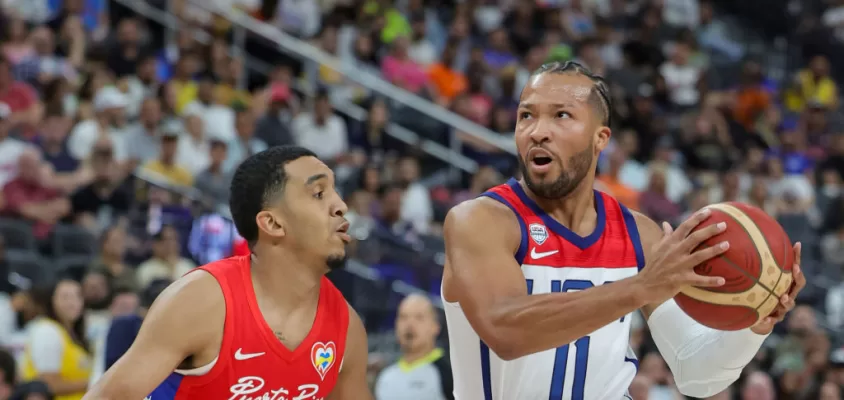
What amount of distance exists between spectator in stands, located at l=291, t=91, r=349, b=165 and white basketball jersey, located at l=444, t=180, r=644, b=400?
22.4 ft

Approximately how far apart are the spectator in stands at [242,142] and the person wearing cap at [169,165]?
1.70 ft

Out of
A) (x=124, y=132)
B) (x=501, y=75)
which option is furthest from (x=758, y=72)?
(x=124, y=132)

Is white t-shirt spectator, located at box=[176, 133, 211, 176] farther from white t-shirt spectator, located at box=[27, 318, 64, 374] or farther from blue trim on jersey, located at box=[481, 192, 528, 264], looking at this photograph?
blue trim on jersey, located at box=[481, 192, 528, 264]

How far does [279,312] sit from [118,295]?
364 centimetres

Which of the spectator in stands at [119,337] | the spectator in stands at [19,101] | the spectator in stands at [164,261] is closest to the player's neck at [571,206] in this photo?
the spectator in stands at [119,337]

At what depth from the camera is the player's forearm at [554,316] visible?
329cm

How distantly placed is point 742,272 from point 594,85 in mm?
914

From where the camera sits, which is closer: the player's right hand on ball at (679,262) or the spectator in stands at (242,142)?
the player's right hand on ball at (679,262)

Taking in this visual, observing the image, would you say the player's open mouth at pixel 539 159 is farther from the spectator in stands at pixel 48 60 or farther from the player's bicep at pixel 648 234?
the spectator in stands at pixel 48 60

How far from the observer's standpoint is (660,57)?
14.9m

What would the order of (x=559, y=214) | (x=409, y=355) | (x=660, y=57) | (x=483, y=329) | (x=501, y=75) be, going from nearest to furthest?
(x=483, y=329) → (x=559, y=214) → (x=409, y=355) → (x=501, y=75) → (x=660, y=57)

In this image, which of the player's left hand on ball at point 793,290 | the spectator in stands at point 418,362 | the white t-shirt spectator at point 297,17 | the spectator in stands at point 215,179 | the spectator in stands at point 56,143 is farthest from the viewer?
the white t-shirt spectator at point 297,17

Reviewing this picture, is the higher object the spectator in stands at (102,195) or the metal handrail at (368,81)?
the metal handrail at (368,81)

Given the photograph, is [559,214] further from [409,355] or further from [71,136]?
[71,136]
